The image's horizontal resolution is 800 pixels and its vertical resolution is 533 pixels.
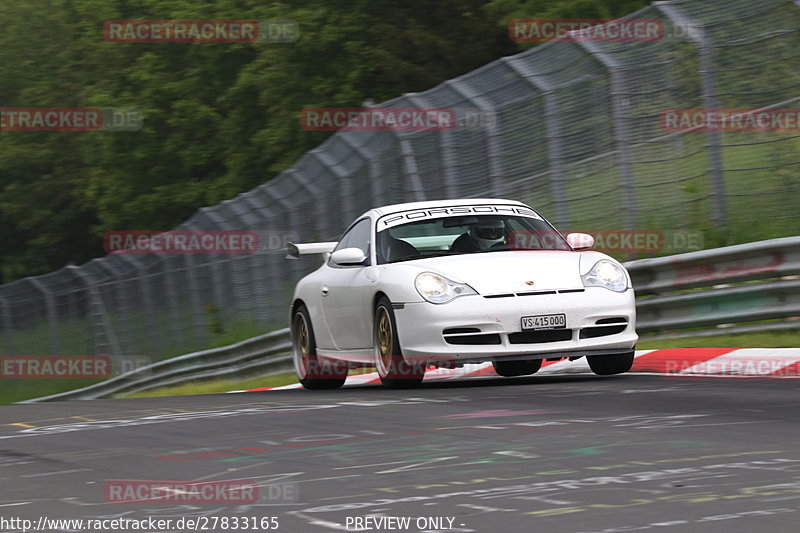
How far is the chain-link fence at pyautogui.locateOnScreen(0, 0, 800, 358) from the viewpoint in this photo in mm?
12906

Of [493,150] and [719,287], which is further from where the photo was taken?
[493,150]

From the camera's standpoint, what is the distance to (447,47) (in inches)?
1777

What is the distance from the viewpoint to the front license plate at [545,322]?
397 inches

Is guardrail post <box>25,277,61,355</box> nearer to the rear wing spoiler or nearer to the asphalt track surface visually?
the rear wing spoiler

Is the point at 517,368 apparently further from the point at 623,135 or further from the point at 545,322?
the point at 623,135

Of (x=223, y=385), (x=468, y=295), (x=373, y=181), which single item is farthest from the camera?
(x=223, y=385)

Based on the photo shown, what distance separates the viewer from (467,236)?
1134 cm

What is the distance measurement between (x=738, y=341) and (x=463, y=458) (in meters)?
6.18

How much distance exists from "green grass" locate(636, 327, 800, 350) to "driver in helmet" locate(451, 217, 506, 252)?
201 centimetres

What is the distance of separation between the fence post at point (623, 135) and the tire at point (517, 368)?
201cm

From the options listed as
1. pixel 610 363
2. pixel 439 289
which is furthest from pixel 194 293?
pixel 439 289

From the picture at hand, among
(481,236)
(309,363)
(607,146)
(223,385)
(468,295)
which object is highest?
(607,146)

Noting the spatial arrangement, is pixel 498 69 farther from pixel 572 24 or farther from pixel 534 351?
pixel 572 24

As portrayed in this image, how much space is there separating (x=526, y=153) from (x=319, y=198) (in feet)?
16.4
